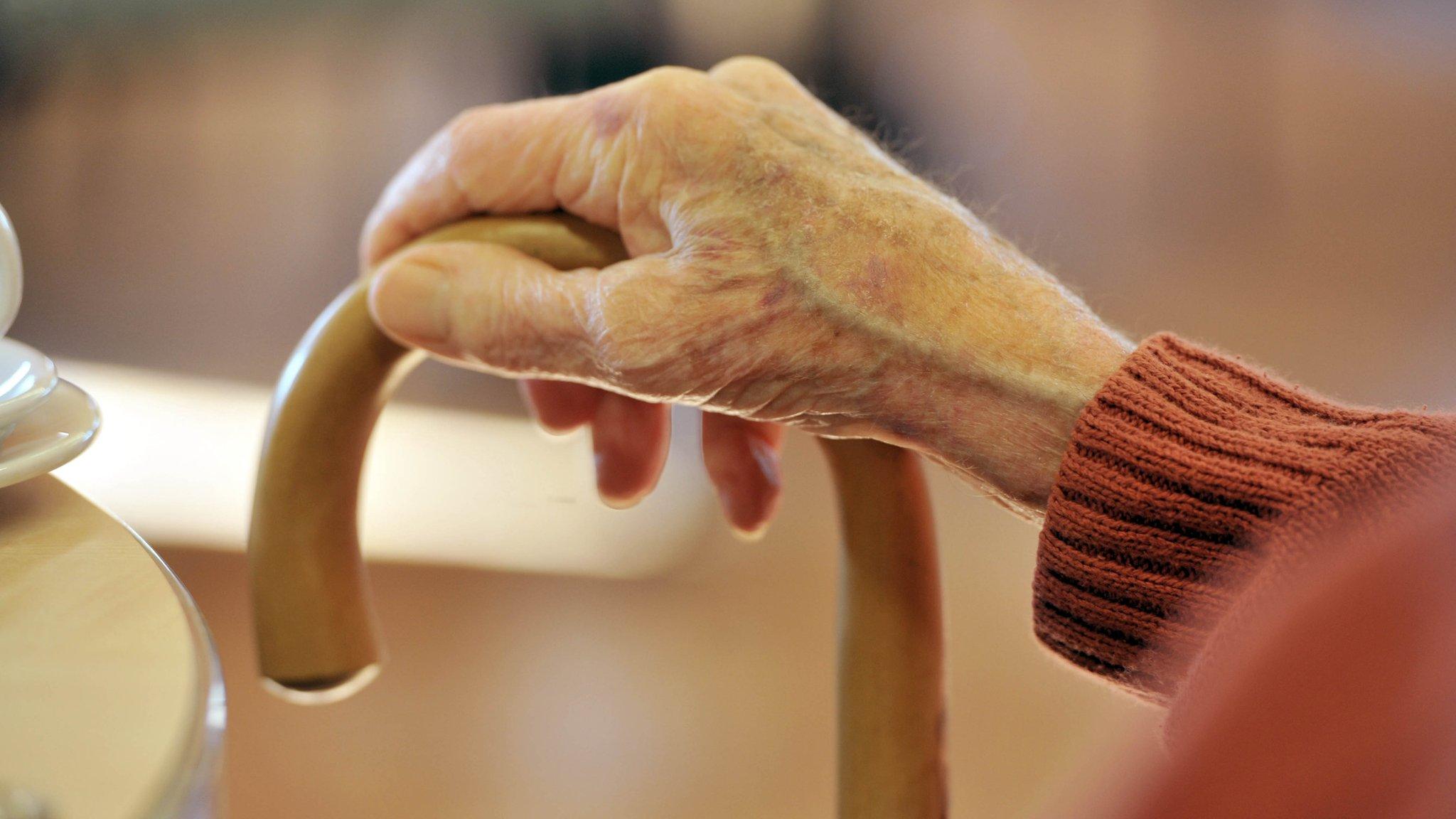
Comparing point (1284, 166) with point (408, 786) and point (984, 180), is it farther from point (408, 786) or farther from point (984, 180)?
point (408, 786)

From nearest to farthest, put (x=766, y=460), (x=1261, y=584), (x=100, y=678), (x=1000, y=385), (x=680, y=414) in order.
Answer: (x=100, y=678) → (x=1261, y=584) → (x=1000, y=385) → (x=766, y=460) → (x=680, y=414)

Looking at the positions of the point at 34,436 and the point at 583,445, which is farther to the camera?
the point at 583,445

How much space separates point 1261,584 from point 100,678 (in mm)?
305

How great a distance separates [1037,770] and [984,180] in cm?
162

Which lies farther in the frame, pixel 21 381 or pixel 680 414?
pixel 680 414

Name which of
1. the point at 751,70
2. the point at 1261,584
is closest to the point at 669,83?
the point at 751,70

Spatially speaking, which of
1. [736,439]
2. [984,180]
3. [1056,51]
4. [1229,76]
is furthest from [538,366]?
[1229,76]

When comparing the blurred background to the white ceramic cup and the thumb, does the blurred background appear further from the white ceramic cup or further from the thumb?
the white ceramic cup

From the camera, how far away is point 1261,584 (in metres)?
0.34

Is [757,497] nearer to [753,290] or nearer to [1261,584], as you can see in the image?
[753,290]

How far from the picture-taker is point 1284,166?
255 centimetres

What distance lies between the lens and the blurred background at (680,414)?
3.95 feet

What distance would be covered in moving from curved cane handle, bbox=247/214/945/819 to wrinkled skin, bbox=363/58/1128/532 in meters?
0.02

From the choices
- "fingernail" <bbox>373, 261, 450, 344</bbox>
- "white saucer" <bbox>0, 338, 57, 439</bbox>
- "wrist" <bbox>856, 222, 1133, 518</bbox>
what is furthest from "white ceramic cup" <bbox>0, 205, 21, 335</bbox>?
"wrist" <bbox>856, 222, 1133, 518</bbox>
